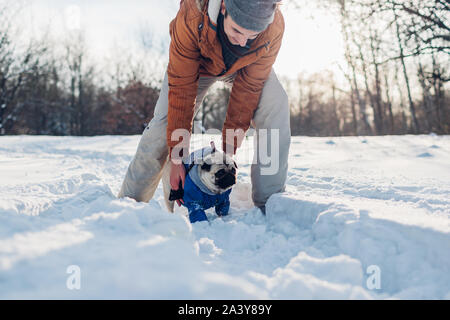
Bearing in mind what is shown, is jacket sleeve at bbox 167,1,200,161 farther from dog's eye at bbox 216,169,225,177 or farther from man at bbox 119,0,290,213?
dog's eye at bbox 216,169,225,177


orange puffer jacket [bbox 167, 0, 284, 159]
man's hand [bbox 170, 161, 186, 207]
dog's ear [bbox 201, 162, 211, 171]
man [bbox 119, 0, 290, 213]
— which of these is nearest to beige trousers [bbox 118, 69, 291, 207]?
man [bbox 119, 0, 290, 213]

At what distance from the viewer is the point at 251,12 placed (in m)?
1.53

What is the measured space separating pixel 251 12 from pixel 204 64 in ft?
2.07

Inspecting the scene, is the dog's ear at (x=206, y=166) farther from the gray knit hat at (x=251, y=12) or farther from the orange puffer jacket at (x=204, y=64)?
the gray knit hat at (x=251, y=12)

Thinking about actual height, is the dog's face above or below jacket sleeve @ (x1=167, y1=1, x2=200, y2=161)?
below

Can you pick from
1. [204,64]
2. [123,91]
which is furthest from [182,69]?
[123,91]

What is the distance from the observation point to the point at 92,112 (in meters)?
24.5

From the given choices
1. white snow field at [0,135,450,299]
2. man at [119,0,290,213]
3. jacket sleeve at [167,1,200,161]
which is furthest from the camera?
jacket sleeve at [167,1,200,161]

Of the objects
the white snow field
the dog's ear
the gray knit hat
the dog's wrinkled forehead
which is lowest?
the white snow field

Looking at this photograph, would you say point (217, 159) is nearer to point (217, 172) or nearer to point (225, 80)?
point (217, 172)

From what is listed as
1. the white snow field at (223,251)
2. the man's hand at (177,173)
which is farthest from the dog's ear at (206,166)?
the white snow field at (223,251)

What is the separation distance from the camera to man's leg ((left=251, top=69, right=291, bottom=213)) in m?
2.20

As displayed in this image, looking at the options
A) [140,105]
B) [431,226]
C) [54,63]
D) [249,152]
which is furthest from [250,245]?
[54,63]
